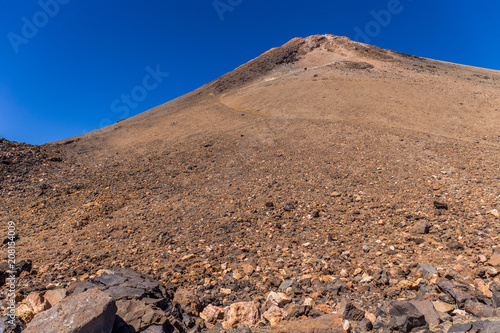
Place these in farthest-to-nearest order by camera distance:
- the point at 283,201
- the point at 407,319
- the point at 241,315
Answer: the point at 283,201
the point at 241,315
the point at 407,319

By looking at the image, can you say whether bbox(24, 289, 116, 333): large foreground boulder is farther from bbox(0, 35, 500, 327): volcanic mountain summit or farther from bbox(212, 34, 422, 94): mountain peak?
bbox(212, 34, 422, 94): mountain peak

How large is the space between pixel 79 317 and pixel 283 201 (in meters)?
4.41

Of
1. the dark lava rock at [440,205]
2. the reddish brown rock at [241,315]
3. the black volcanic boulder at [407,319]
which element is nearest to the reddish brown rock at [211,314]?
the reddish brown rock at [241,315]

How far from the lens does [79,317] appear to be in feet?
7.73

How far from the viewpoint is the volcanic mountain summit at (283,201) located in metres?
3.86

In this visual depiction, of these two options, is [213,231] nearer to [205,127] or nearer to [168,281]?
[168,281]

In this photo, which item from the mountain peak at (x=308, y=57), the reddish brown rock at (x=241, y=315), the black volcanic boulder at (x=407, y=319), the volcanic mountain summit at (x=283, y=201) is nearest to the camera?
the black volcanic boulder at (x=407, y=319)

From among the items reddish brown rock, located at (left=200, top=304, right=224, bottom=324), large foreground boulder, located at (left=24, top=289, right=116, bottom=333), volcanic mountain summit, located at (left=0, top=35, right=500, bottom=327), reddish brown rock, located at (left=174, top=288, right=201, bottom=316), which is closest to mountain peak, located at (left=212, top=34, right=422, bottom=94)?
volcanic mountain summit, located at (left=0, top=35, right=500, bottom=327)

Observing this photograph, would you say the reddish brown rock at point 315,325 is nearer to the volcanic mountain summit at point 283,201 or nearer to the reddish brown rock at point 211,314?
the volcanic mountain summit at point 283,201

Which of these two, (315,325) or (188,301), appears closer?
(315,325)

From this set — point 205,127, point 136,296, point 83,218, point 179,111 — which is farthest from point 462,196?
point 179,111

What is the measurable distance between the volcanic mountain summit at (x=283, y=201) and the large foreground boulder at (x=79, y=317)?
4.44 feet

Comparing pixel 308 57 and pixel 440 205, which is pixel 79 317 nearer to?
pixel 440 205

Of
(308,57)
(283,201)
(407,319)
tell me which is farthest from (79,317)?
(308,57)
